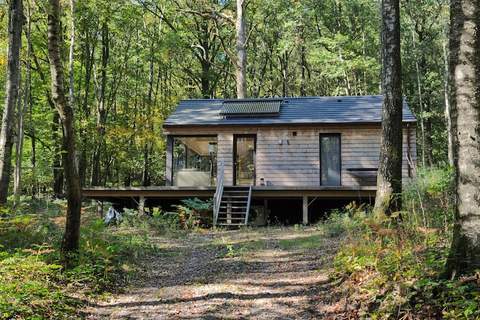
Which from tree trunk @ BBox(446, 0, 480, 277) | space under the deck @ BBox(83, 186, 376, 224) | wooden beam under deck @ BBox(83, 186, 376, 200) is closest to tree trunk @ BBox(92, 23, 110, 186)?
space under the deck @ BBox(83, 186, 376, 224)

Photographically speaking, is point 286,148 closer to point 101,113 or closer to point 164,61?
point 101,113

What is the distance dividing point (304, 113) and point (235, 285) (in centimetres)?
1087

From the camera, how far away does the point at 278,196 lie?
1488 centimetres

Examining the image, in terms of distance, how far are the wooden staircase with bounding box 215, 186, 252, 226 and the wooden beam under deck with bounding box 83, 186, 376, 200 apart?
0.42 m

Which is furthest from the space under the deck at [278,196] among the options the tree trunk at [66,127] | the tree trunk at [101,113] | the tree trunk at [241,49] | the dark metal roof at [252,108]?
the tree trunk at [66,127]

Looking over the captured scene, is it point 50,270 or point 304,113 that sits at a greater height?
point 304,113

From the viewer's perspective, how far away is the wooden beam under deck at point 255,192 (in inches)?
555

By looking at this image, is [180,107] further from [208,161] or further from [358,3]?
[358,3]

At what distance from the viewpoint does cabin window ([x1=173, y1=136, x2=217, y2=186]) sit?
16.5m

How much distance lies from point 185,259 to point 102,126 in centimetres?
1667

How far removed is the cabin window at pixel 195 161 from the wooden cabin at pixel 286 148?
0.13 feet

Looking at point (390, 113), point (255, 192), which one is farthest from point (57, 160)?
point (390, 113)

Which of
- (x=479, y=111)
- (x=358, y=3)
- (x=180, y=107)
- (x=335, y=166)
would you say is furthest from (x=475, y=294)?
(x=358, y=3)

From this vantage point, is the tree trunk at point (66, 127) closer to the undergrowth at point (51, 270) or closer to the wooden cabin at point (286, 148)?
the undergrowth at point (51, 270)
